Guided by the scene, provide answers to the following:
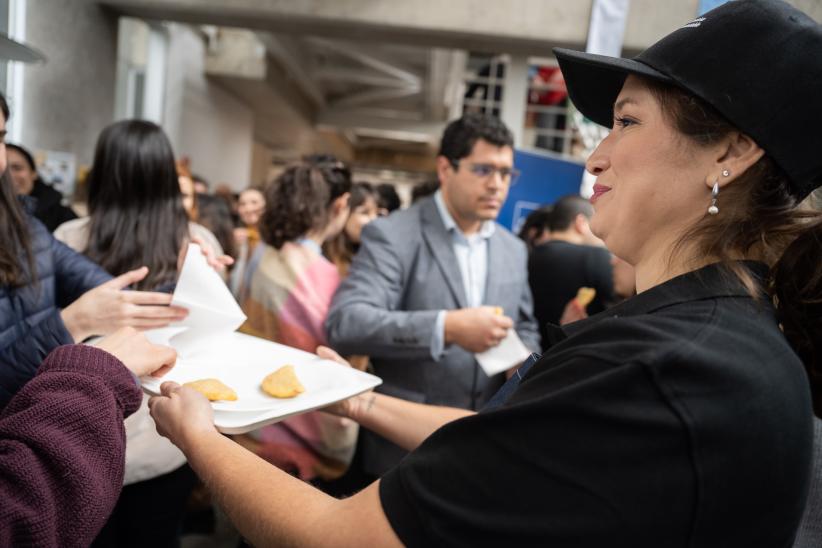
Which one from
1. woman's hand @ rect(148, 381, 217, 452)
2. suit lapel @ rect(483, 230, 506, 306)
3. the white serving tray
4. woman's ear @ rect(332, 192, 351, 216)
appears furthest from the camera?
woman's ear @ rect(332, 192, 351, 216)

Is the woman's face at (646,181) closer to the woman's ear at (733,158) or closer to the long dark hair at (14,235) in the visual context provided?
the woman's ear at (733,158)

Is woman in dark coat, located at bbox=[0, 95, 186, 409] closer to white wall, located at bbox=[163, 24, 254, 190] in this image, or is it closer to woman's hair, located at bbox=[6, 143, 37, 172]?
woman's hair, located at bbox=[6, 143, 37, 172]

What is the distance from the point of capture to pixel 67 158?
14.8ft

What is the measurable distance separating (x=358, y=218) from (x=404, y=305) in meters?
1.87

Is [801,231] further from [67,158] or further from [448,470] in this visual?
[67,158]

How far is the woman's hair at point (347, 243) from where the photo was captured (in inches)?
140

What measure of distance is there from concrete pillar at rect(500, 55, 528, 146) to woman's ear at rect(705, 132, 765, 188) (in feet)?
15.2

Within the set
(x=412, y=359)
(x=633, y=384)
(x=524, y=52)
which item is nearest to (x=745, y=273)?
(x=633, y=384)

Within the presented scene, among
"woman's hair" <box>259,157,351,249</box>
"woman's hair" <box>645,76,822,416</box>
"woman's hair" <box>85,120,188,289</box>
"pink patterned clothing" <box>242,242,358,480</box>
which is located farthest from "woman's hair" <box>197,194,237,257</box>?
"woman's hair" <box>645,76,822,416</box>

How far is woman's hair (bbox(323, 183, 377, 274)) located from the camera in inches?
140

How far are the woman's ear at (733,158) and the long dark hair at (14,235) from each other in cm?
Answer: 164

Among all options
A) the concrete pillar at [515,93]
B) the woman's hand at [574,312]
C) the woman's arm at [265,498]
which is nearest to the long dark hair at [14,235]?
the woman's arm at [265,498]

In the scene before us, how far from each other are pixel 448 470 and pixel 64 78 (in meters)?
4.67

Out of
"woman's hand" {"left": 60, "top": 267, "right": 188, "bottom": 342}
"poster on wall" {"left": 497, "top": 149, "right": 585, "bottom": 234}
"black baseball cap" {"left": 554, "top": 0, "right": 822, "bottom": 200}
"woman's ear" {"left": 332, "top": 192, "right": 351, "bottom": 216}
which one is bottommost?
"woman's hand" {"left": 60, "top": 267, "right": 188, "bottom": 342}
